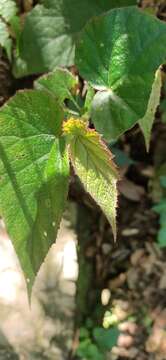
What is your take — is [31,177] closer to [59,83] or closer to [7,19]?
[59,83]

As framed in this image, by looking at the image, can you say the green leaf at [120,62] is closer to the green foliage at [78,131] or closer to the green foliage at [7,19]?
the green foliage at [78,131]

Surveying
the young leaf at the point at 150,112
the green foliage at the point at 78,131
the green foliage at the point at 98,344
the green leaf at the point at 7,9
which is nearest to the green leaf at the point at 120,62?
the green foliage at the point at 78,131

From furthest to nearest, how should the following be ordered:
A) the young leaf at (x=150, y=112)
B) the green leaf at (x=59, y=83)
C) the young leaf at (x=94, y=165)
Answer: the young leaf at (x=150, y=112)
the green leaf at (x=59, y=83)
the young leaf at (x=94, y=165)

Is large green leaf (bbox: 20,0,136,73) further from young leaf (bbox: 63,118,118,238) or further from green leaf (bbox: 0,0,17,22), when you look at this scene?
young leaf (bbox: 63,118,118,238)

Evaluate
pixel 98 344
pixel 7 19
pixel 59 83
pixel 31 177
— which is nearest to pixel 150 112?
pixel 59 83

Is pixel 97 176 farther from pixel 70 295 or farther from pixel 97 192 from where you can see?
pixel 70 295

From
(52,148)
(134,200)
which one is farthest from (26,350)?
(52,148)
